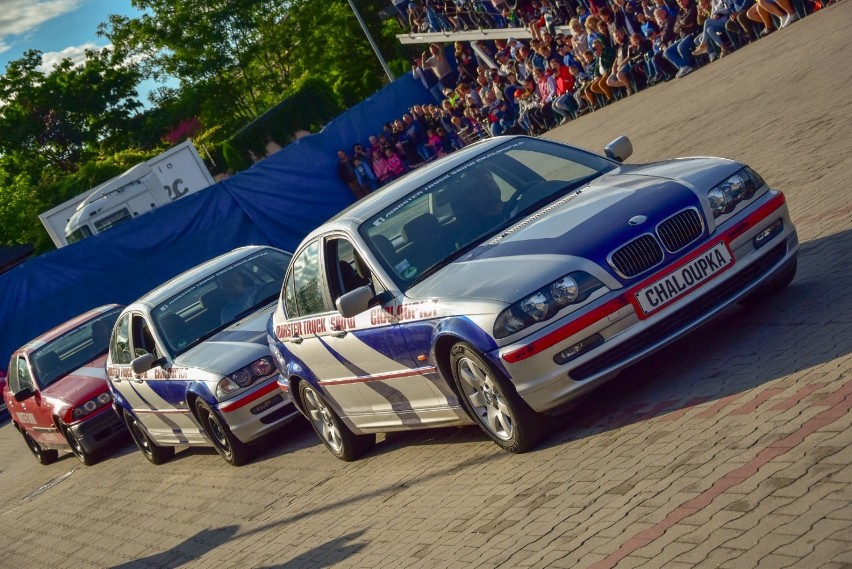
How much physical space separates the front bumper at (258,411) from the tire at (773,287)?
4460mm

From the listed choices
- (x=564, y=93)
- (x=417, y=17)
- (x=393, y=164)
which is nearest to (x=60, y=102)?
(x=417, y=17)

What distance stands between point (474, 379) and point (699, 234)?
1.55 meters

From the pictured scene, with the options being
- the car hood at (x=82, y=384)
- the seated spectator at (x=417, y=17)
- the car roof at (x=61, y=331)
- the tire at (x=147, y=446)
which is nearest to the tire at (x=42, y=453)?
the car roof at (x=61, y=331)

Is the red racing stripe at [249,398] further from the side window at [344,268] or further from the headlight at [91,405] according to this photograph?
the headlight at [91,405]

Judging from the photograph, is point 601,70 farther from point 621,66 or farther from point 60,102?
point 60,102

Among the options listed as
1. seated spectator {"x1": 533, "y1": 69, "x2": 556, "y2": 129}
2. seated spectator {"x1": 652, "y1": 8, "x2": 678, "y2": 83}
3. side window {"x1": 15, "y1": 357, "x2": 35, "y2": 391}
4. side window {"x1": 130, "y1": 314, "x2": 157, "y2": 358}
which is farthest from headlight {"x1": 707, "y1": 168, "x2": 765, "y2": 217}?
seated spectator {"x1": 533, "y1": 69, "x2": 556, "y2": 129}

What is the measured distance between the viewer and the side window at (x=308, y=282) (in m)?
9.29

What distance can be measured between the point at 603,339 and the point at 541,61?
21.6 m

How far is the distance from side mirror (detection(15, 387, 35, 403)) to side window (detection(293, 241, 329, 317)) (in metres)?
8.35

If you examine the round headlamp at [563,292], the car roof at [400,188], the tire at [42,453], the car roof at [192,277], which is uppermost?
the car roof at [400,188]

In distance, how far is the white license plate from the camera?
24.1 feet

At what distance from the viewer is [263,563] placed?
820 centimetres

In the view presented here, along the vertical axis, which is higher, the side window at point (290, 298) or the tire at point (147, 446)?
the side window at point (290, 298)

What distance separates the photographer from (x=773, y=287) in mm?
8477
